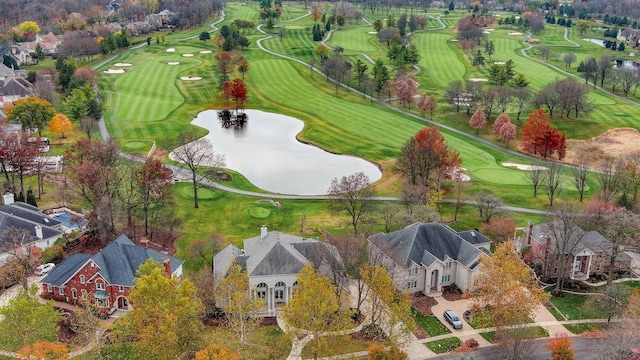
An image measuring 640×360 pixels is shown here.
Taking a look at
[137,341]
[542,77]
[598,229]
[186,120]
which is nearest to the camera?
[137,341]

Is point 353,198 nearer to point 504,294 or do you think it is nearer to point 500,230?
point 500,230

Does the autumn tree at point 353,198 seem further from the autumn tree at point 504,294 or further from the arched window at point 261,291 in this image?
the autumn tree at point 504,294

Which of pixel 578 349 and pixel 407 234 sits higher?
pixel 407 234

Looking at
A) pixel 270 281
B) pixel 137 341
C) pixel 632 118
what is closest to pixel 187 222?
pixel 270 281

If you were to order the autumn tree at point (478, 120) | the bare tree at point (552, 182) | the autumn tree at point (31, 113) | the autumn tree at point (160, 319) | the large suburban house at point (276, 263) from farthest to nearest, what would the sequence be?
1. the autumn tree at point (478, 120)
2. the autumn tree at point (31, 113)
3. the bare tree at point (552, 182)
4. the large suburban house at point (276, 263)
5. the autumn tree at point (160, 319)

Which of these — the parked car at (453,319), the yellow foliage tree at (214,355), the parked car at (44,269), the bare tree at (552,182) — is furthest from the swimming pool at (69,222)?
the bare tree at (552,182)

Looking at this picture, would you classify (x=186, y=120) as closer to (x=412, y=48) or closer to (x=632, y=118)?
(x=412, y=48)
